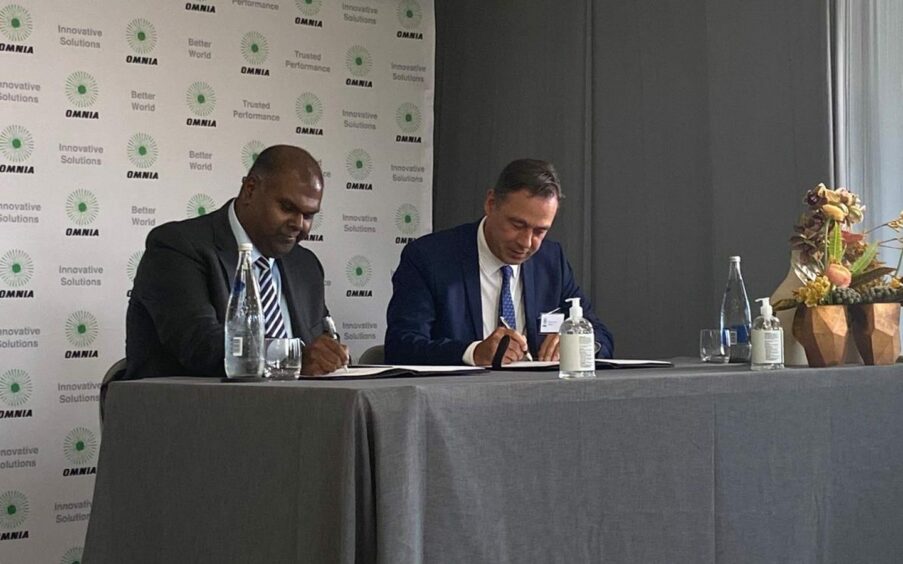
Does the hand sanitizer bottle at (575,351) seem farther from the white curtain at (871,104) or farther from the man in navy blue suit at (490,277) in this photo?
the white curtain at (871,104)

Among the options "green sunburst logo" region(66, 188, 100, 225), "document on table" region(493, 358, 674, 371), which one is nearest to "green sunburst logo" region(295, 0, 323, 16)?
"green sunburst logo" region(66, 188, 100, 225)

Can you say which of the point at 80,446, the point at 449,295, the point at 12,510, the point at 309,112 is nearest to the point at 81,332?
the point at 80,446

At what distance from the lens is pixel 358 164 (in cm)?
498

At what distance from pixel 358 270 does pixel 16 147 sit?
1.58 metres

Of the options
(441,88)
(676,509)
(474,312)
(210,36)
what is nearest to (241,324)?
(676,509)

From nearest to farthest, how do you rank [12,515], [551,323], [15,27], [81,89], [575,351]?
1. [575,351]
2. [551,323]
3. [12,515]
4. [15,27]
5. [81,89]

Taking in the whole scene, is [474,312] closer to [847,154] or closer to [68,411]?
[847,154]

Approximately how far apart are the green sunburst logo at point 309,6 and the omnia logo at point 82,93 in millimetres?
1043

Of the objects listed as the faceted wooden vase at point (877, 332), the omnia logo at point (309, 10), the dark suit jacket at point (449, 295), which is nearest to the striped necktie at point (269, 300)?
the dark suit jacket at point (449, 295)

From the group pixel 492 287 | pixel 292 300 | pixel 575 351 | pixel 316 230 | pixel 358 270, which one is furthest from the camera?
pixel 358 270

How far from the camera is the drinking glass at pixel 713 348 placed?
2822 mm

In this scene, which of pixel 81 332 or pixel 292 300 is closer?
pixel 292 300

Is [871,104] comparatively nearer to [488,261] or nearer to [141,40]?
[488,261]

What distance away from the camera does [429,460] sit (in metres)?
1.68
